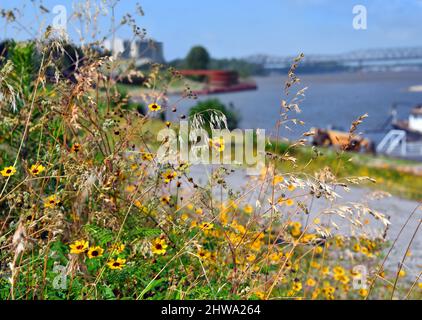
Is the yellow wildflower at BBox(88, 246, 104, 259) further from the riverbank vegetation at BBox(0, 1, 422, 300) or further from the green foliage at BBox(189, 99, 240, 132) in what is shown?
the green foliage at BBox(189, 99, 240, 132)

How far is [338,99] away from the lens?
8075cm

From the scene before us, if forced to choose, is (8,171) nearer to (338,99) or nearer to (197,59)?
(197,59)

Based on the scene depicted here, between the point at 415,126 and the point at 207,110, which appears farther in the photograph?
the point at 415,126

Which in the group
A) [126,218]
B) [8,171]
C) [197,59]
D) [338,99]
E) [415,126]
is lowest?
[338,99]

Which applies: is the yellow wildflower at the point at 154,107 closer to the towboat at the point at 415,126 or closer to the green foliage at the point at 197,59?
the green foliage at the point at 197,59

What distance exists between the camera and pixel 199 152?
2541 millimetres

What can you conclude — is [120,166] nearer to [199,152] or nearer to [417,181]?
[199,152]

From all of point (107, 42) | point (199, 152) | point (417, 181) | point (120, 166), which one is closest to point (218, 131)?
point (199, 152)

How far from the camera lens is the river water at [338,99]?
4719 centimetres

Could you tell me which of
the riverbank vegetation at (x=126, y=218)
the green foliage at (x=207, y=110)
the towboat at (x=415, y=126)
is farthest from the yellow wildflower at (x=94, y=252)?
the towboat at (x=415, y=126)

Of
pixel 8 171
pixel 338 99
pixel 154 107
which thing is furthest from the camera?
pixel 338 99

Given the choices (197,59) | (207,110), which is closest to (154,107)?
(207,110)
